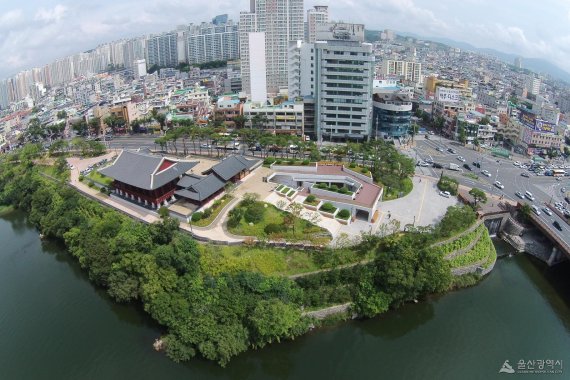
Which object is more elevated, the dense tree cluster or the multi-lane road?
the multi-lane road

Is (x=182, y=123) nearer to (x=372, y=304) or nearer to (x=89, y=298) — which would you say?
(x=89, y=298)

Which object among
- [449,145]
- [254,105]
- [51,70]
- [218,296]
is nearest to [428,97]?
[449,145]

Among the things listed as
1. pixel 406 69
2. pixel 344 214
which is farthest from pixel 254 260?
pixel 406 69

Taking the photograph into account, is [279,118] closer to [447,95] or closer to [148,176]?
[148,176]

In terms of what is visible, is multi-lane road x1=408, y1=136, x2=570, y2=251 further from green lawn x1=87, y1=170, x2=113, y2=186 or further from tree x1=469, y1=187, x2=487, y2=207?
green lawn x1=87, y1=170, x2=113, y2=186

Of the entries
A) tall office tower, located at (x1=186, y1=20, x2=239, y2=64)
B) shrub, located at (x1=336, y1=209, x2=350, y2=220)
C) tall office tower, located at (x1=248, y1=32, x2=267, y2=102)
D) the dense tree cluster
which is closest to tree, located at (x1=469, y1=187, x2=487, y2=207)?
shrub, located at (x1=336, y1=209, x2=350, y2=220)
